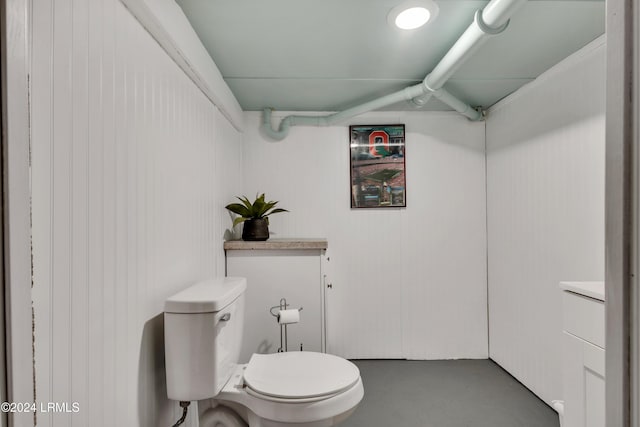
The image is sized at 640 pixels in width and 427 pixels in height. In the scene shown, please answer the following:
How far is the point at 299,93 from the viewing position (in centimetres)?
235

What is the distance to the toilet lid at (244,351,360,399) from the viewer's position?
4.35 feet

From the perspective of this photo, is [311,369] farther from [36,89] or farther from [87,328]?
[36,89]

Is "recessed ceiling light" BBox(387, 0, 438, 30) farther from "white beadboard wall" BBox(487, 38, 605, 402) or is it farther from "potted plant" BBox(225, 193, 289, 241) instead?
"potted plant" BBox(225, 193, 289, 241)

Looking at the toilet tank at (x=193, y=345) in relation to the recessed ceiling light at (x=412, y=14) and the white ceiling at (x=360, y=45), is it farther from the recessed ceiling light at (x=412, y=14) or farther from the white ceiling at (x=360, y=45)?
the recessed ceiling light at (x=412, y=14)

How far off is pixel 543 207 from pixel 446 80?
3.31ft

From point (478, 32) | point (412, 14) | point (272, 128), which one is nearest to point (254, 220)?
point (272, 128)

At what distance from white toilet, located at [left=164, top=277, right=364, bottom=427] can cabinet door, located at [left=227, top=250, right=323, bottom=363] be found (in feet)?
2.05

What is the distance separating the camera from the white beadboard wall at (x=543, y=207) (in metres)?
1.70

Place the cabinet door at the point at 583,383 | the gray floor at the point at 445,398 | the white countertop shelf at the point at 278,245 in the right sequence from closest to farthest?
the cabinet door at the point at 583,383, the gray floor at the point at 445,398, the white countertop shelf at the point at 278,245

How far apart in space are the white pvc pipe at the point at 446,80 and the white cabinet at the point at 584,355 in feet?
3.61

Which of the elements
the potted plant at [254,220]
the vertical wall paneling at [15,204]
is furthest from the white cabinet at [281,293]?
the vertical wall paneling at [15,204]

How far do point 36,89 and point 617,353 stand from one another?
117cm

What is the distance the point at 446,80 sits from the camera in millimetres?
1981

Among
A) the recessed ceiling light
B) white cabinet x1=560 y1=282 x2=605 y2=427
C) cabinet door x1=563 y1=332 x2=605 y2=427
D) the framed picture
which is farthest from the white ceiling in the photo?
cabinet door x1=563 y1=332 x2=605 y2=427
